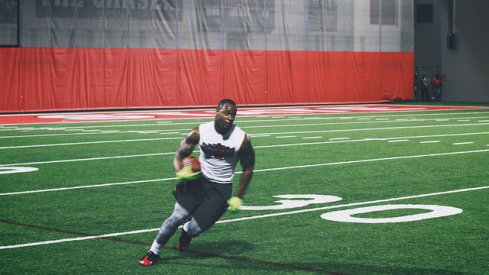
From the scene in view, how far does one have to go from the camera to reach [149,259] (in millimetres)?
Result: 6996

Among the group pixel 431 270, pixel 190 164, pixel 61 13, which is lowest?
pixel 431 270

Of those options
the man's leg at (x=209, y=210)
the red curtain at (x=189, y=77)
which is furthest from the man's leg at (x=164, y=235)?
the red curtain at (x=189, y=77)

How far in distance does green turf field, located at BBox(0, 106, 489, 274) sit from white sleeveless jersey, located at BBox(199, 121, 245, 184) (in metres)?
0.68

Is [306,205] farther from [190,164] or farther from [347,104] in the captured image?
[347,104]

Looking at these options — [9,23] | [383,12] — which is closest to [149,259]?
[9,23]

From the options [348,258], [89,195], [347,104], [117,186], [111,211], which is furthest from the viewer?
[347,104]

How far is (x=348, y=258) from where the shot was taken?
23.7 feet

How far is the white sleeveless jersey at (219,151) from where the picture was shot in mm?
7348

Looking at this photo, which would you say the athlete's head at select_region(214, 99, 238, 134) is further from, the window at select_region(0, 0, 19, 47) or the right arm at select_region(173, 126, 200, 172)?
the window at select_region(0, 0, 19, 47)

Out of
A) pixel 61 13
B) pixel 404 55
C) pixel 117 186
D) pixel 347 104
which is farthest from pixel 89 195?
pixel 404 55

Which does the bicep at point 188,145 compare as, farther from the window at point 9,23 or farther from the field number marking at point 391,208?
the window at point 9,23

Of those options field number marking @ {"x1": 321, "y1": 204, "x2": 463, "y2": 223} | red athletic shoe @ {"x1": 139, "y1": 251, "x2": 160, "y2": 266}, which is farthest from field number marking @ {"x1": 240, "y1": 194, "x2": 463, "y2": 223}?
red athletic shoe @ {"x1": 139, "y1": 251, "x2": 160, "y2": 266}

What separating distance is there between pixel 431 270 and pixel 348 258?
2.40 ft

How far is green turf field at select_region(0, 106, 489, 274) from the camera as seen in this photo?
23.4ft
